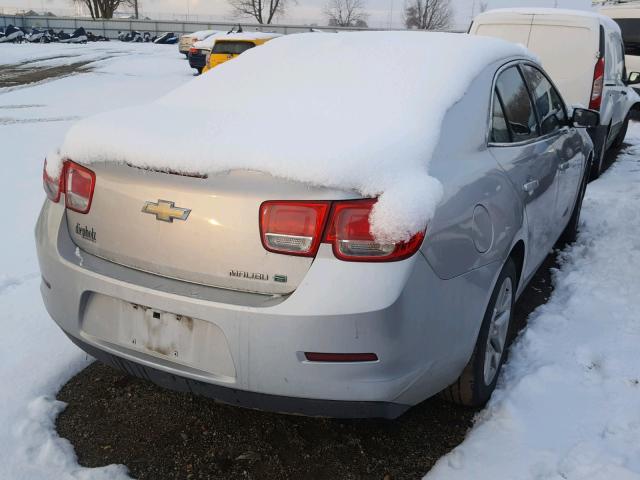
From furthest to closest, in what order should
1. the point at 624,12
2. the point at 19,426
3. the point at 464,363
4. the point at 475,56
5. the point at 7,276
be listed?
1. the point at 624,12
2. the point at 7,276
3. the point at 475,56
4. the point at 19,426
5. the point at 464,363

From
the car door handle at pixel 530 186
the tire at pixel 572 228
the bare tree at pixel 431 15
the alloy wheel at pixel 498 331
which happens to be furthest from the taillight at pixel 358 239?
the bare tree at pixel 431 15

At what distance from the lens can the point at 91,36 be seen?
162 feet

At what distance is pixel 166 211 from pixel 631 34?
12.3 meters

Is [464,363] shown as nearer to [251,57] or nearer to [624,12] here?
[251,57]

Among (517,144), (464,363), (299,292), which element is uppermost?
(517,144)

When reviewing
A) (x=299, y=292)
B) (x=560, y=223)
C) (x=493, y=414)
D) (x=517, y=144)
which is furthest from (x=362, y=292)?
(x=560, y=223)

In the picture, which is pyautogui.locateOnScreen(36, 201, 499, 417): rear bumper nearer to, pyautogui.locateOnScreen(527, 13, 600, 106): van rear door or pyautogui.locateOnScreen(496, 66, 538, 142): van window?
pyautogui.locateOnScreen(496, 66, 538, 142): van window

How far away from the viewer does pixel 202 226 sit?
6.38 feet

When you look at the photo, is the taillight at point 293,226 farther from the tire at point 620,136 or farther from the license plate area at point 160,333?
the tire at point 620,136

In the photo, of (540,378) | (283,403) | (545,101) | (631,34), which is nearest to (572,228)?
(545,101)

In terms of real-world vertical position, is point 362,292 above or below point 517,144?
below

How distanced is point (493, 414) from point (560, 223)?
1799 millimetres

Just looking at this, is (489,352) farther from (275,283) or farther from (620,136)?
(620,136)

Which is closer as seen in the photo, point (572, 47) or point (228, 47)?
point (572, 47)
